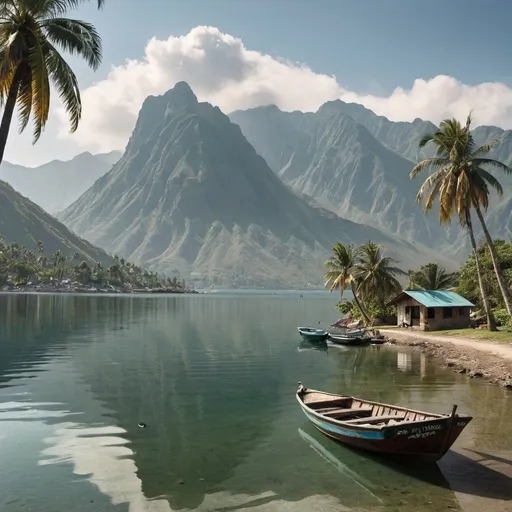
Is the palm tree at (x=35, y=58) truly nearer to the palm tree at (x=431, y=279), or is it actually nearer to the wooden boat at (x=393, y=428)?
the wooden boat at (x=393, y=428)

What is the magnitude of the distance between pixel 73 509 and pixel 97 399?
45.1 feet

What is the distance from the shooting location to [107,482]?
14.9 m

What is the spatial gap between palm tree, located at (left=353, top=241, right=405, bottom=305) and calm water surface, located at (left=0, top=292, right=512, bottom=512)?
1058 inches

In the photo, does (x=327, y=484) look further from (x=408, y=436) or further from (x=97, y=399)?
(x=97, y=399)

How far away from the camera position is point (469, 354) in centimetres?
3922

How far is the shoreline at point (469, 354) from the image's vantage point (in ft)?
105

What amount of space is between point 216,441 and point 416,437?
25.4 ft

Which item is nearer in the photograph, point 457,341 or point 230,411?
point 230,411

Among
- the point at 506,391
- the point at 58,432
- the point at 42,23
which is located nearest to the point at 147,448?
the point at 58,432

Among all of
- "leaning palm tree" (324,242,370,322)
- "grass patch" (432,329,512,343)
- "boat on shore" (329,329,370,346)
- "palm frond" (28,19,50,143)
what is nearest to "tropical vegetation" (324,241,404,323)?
"leaning palm tree" (324,242,370,322)

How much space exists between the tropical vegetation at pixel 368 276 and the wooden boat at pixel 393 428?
47572 millimetres

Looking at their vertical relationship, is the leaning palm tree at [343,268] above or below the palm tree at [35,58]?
below

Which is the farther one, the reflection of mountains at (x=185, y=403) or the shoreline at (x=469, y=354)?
the shoreline at (x=469, y=354)

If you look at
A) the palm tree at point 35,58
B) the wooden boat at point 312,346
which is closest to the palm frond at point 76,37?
the palm tree at point 35,58
